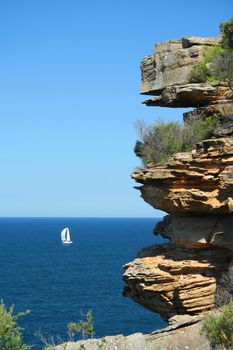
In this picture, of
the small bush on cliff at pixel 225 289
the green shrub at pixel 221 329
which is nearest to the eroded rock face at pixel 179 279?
the small bush on cliff at pixel 225 289

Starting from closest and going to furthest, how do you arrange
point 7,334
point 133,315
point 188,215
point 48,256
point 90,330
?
point 7,334 → point 90,330 → point 188,215 → point 133,315 → point 48,256

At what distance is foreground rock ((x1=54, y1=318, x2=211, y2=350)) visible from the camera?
63.0 ft

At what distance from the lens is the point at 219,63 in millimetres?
24578

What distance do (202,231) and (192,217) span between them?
1.00 m

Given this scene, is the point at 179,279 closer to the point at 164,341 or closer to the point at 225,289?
the point at 225,289

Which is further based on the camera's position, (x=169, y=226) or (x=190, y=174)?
(x=169, y=226)

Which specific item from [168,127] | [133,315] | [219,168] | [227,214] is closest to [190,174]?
[219,168]

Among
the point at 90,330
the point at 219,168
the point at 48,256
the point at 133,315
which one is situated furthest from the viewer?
the point at 48,256

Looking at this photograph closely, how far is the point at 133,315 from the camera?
50.3 meters

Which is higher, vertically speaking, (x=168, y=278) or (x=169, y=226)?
(x=169, y=226)

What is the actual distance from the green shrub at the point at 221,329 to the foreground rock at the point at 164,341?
37 cm

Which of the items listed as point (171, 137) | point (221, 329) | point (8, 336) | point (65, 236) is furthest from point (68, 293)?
point (65, 236)

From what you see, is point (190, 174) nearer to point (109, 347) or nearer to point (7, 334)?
point (109, 347)

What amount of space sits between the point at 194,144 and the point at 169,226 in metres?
3.91
